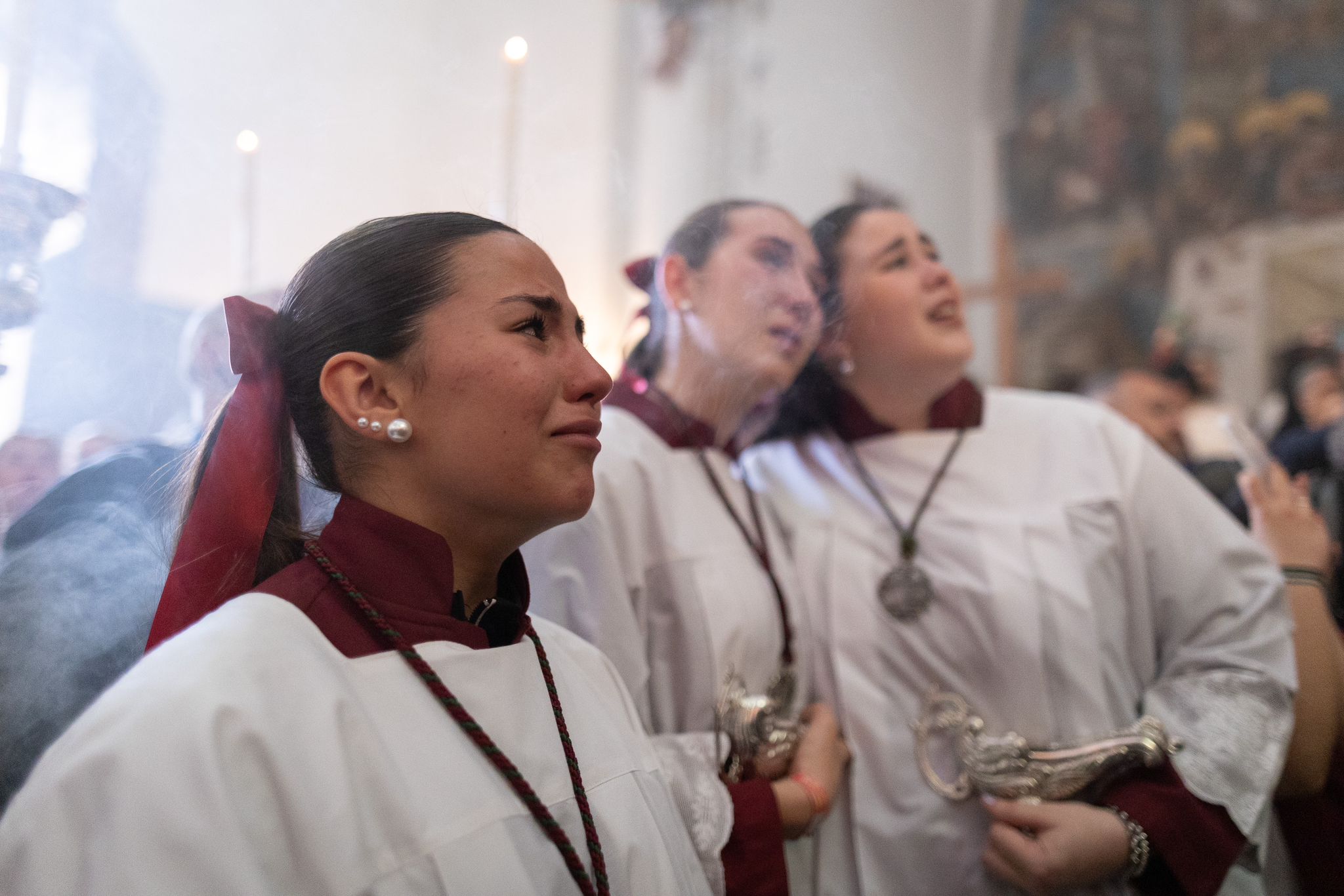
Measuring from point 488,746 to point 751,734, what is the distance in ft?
2.44

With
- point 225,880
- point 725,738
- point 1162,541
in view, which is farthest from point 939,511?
point 225,880

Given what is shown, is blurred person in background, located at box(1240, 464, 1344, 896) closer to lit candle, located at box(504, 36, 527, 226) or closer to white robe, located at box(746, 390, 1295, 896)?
white robe, located at box(746, 390, 1295, 896)

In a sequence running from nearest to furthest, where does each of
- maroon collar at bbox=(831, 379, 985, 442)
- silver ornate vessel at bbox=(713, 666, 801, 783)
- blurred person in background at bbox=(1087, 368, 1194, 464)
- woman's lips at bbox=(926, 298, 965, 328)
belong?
silver ornate vessel at bbox=(713, 666, 801, 783) < woman's lips at bbox=(926, 298, 965, 328) < maroon collar at bbox=(831, 379, 985, 442) < blurred person in background at bbox=(1087, 368, 1194, 464)

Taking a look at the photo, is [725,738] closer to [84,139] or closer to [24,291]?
[24,291]

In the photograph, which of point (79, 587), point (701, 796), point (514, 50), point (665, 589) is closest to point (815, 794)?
point (701, 796)

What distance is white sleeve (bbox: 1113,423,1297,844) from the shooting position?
6.39ft

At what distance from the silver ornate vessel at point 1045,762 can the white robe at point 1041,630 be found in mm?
50

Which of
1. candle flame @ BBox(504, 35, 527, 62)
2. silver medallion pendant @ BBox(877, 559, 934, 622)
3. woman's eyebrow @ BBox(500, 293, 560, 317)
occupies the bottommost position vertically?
silver medallion pendant @ BBox(877, 559, 934, 622)

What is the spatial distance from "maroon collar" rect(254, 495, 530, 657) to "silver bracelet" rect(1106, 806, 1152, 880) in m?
1.35

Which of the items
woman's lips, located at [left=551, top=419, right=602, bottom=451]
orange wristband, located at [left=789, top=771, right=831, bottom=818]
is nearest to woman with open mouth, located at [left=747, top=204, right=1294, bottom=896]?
orange wristband, located at [left=789, top=771, right=831, bottom=818]

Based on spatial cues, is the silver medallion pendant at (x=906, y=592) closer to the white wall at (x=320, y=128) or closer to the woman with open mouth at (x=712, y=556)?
the woman with open mouth at (x=712, y=556)

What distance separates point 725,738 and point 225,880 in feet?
3.35

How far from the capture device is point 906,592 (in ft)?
7.18

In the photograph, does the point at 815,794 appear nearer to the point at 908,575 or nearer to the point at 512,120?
the point at 908,575
